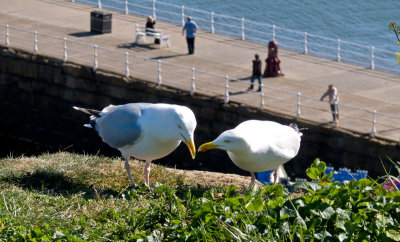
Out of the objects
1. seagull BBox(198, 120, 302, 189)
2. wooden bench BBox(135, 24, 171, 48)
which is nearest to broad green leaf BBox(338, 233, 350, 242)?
seagull BBox(198, 120, 302, 189)

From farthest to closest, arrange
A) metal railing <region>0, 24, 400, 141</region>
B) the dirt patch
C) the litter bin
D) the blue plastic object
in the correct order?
1. the litter bin
2. metal railing <region>0, 24, 400, 141</region>
3. the blue plastic object
4. the dirt patch

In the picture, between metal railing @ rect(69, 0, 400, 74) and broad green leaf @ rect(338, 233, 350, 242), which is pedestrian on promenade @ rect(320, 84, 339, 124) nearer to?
metal railing @ rect(69, 0, 400, 74)

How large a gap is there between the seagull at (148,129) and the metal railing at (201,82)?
300 inches

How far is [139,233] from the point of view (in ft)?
24.2

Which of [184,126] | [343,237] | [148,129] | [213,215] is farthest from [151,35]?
[343,237]

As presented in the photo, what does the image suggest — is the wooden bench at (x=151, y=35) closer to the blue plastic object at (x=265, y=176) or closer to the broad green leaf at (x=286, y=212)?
the blue plastic object at (x=265, y=176)

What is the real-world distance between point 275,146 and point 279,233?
11.6 feet

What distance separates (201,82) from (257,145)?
392 inches

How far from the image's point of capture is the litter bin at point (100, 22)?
80.5 ft

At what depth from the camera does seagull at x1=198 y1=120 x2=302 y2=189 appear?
9906 millimetres

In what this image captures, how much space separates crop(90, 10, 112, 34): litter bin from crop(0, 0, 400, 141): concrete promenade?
0.25m

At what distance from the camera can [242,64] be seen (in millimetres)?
22578

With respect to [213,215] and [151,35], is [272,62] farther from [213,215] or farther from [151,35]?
[213,215]

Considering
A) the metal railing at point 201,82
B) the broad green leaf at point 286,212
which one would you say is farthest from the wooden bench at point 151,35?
the broad green leaf at point 286,212
